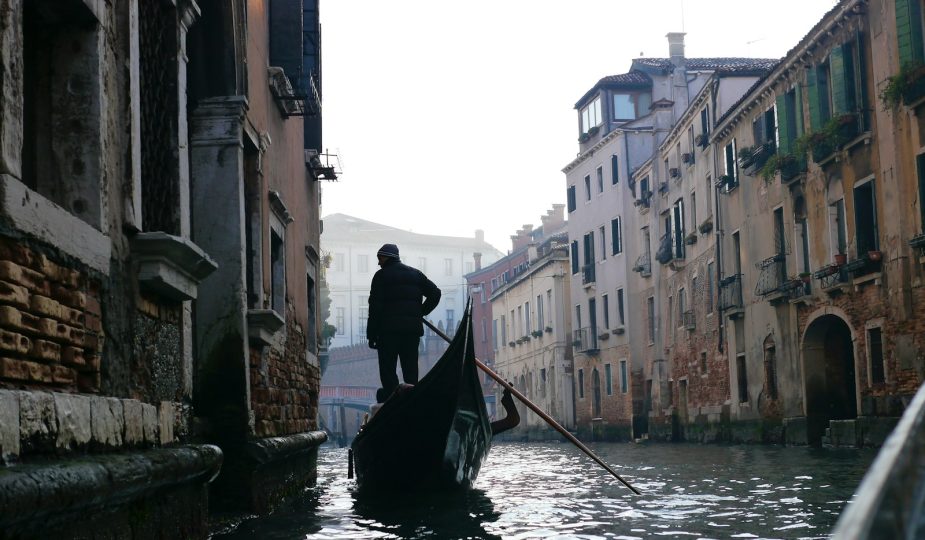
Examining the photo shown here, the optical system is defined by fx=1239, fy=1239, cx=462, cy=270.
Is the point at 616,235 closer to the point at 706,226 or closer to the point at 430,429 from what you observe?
the point at 706,226

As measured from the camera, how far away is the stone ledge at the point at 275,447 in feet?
22.4

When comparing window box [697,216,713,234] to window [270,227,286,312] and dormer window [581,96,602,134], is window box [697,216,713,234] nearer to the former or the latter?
dormer window [581,96,602,134]

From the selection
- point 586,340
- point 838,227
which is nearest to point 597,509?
point 838,227

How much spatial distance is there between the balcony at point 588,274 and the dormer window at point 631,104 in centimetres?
443

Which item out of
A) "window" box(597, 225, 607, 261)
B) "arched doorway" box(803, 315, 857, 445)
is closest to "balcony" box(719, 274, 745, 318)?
"arched doorway" box(803, 315, 857, 445)

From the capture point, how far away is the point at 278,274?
30.6ft

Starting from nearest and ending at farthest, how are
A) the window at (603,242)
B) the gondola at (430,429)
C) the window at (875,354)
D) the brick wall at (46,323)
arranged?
1. the brick wall at (46,323)
2. the gondola at (430,429)
3. the window at (875,354)
4. the window at (603,242)

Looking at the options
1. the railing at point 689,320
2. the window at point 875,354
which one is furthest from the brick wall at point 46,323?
the railing at point 689,320

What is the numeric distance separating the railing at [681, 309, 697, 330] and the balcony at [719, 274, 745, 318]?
289cm

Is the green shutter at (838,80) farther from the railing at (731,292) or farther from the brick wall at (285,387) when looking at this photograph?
the brick wall at (285,387)

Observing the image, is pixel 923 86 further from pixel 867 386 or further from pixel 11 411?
pixel 11 411

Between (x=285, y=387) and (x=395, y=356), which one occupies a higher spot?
(x=395, y=356)

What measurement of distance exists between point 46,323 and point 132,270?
1039mm

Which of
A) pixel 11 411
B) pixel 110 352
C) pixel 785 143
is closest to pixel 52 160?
pixel 110 352
